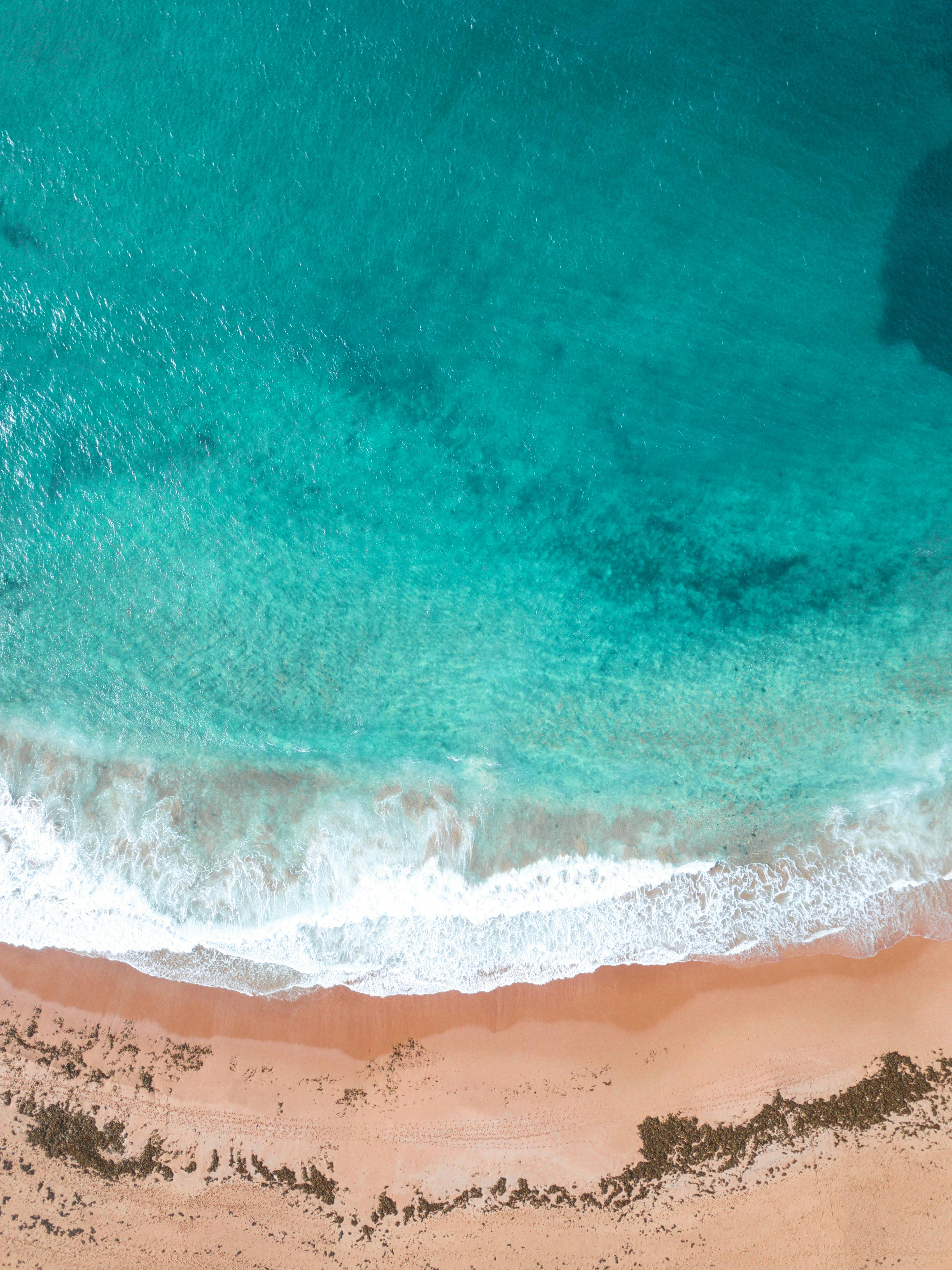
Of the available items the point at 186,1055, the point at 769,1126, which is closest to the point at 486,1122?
the point at 769,1126

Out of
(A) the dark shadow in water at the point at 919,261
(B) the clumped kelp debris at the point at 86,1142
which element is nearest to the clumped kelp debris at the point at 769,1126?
(B) the clumped kelp debris at the point at 86,1142

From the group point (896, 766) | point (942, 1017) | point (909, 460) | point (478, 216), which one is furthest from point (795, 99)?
point (942, 1017)

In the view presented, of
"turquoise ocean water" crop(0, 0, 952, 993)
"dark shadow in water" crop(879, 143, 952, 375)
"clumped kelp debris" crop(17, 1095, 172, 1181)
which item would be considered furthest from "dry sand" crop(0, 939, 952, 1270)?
"dark shadow in water" crop(879, 143, 952, 375)

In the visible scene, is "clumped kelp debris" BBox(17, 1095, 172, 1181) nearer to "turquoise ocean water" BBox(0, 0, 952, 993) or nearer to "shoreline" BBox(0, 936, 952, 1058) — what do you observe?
"shoreline" BBox(0, 936, 952, 1058)

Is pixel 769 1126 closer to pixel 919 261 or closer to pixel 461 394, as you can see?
pixel 461 394

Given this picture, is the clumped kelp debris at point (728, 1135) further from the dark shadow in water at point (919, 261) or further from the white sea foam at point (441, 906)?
the dark shadow in water at point (919, 261)
